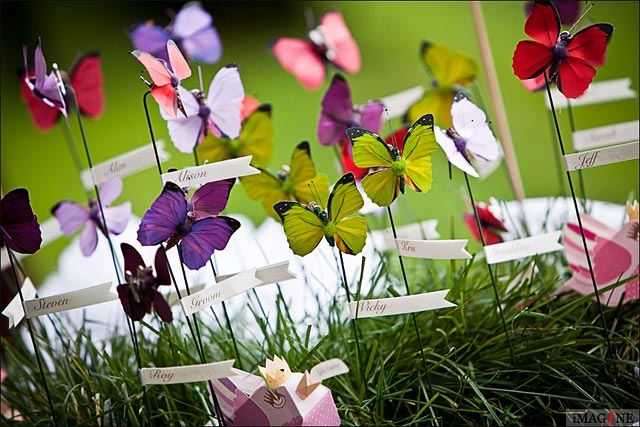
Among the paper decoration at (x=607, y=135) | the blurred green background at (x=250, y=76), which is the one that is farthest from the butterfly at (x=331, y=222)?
the blurred green background at (x=250, y=76)

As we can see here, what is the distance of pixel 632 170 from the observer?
1.75m

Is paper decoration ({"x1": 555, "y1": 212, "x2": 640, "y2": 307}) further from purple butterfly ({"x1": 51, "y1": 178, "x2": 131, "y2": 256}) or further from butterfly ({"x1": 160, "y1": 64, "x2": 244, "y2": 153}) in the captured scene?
purple butterfly ({"x1": 51, "y1": 178, "x2": 131, "y2": 256})

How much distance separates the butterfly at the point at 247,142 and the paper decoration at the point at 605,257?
0.38 meters

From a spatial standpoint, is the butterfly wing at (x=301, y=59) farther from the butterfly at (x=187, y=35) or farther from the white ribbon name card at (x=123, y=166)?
the white ribbon name card at (x=123, y=166)

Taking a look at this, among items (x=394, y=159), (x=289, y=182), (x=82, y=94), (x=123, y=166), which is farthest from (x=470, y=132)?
(x=82, y=94)

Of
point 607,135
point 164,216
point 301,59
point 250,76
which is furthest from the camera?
point 250,76

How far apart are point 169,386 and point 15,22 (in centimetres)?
148

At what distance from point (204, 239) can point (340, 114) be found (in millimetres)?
317

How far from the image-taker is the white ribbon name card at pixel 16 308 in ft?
2.26

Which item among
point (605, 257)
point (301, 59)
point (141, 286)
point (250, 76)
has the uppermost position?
point (250, 76)

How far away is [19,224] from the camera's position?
0.67m

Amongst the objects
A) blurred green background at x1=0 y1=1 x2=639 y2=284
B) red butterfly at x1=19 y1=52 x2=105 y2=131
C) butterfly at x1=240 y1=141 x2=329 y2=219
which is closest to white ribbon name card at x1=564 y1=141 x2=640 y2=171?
butterfly at x1=240 y1=141 x2=329 y2=219

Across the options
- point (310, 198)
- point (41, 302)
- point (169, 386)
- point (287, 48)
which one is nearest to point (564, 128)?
point (287, 48)

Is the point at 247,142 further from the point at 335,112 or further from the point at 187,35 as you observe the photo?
the point at 187,35
